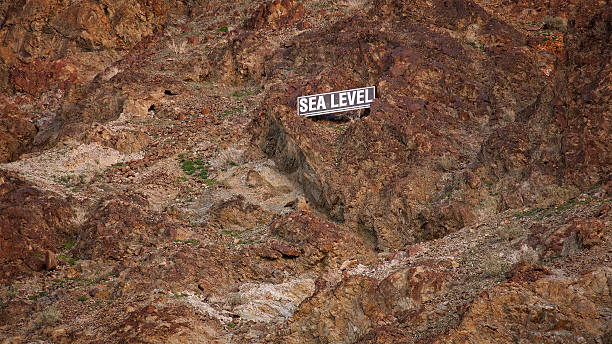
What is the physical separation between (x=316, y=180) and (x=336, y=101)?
3393mm

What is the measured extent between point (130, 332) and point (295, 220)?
19.1ft

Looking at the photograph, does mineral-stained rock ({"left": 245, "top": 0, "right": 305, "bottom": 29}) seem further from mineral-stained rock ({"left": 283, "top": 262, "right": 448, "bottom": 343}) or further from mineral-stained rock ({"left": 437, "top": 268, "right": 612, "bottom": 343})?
mineral-stained rock ({"left": 437, "top": 268, "right": 612, "bottom": 343})

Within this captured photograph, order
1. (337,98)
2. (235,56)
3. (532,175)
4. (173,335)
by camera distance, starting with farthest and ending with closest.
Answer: (235,56)
(337,98)
(532,175)
(173,335)

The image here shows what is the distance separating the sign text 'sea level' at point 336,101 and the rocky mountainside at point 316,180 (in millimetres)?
292

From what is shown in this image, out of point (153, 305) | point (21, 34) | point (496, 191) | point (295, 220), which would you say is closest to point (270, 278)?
point (295, 220)

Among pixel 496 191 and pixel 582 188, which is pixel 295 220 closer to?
pixel 496 191

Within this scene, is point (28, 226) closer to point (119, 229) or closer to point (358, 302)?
point (119, 229)

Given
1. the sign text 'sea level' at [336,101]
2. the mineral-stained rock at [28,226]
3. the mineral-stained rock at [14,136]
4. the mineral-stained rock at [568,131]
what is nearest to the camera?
the mineral-stained rock at [568,131]

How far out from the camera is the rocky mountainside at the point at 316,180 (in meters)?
21.1

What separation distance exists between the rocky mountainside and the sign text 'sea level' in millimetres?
292

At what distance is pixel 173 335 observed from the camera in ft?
71.9

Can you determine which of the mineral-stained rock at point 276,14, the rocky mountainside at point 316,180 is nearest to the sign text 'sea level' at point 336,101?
the rocky mountainside at point 316,180

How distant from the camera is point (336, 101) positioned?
31.5 metres

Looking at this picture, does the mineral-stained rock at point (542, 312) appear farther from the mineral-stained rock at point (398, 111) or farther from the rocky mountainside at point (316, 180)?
the mineral-stained rock at point (398, 111)
